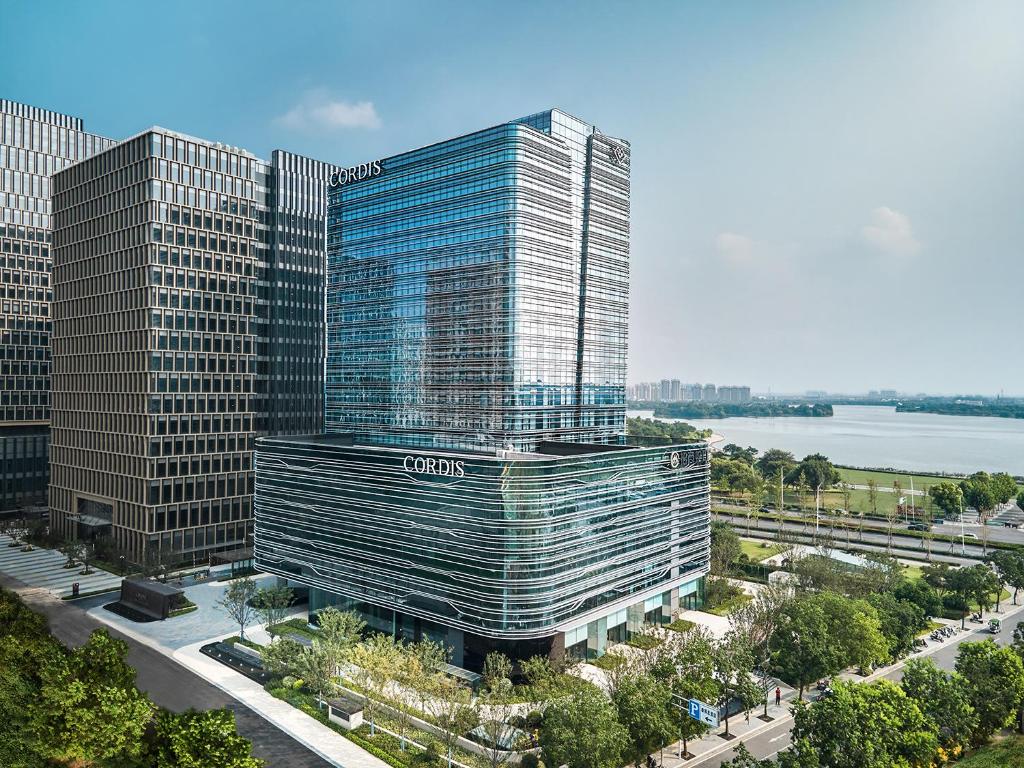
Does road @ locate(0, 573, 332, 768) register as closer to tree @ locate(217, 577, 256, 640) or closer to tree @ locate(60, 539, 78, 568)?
tree @ locate(217, 577, 256, 640)

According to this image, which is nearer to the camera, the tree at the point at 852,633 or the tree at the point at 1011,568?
the tree at the point at 852,633

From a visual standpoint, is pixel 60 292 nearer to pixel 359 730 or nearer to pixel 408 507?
pixel 408 507

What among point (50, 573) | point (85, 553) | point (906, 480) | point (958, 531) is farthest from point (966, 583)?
point (50, 573)

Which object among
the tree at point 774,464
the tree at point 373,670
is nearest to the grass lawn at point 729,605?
the tree at point 373,670

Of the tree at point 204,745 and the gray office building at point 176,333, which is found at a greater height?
the gray office building at point 176,333

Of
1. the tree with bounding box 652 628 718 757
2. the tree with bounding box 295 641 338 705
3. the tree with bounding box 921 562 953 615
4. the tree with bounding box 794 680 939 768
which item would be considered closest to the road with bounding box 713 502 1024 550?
the tree with bounding box 921 562 953 615

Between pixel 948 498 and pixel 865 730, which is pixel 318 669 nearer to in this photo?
pixel 865 730

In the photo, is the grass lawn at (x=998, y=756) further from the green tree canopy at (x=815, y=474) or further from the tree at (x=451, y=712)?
the green tree canopy at (x=815, y=474)
